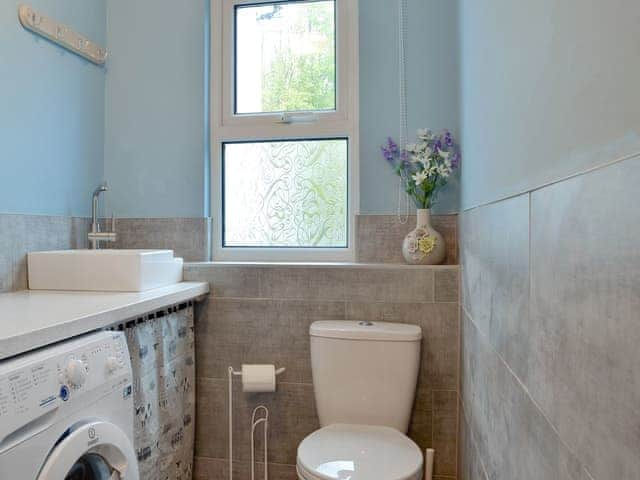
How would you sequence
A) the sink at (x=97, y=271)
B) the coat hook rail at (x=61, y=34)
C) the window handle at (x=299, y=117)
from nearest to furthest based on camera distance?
1. the sink at (x=97, y=271)
2. the coat hook rail at (x=61, y=34)
3. the window handle at (x=299, y=117)

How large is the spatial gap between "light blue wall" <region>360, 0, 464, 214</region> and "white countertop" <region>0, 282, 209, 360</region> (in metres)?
0.92

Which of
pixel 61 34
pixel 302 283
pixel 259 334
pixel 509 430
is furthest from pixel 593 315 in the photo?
pixel 61 34

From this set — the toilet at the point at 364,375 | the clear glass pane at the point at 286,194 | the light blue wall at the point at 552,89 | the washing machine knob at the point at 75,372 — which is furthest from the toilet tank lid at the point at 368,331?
the washing machine knob at the point at 75,372

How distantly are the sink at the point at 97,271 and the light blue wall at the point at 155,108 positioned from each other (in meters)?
0.50

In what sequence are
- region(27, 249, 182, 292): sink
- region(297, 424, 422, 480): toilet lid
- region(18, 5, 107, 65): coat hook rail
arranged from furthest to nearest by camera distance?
region(18, 5, 107, 65): coat hook rail → region(27, 249, 182, 292): sink → region(297, 424, 422, 480): toilet lid

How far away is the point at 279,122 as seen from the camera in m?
2.07

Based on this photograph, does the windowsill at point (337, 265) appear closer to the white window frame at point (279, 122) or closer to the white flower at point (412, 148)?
the white window frame at point (279, 122)

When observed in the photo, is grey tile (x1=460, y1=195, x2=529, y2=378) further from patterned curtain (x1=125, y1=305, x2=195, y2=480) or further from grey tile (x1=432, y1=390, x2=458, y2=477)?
patterned curtain (x1=125, y1=305, x2=195, y2=480)

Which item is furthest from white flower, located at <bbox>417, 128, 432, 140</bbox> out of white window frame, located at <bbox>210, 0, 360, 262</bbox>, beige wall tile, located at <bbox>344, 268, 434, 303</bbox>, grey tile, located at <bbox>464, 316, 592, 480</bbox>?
grey tile, located at <bbox>464, 316, 592, 480</bbox>

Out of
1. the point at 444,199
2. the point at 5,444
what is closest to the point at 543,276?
the point at 5,444

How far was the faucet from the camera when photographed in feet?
6.09

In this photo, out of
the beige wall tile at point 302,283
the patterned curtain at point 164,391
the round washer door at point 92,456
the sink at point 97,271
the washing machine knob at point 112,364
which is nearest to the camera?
the round washer door at point 92,456

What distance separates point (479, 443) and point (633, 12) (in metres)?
1.12

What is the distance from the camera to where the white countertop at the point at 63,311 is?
0.95 meters
